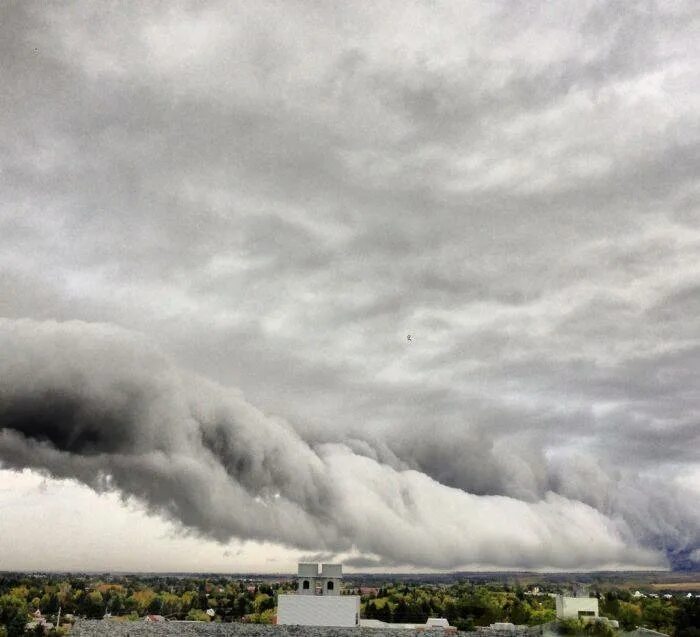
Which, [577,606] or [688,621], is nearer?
[577,606]

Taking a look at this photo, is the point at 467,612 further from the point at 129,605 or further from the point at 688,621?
the point at 129,605

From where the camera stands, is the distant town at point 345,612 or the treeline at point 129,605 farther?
the treeline at point 129,605

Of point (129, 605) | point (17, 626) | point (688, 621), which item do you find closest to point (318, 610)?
point (688, 621)

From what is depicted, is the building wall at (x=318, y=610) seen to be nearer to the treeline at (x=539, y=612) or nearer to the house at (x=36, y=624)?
the treeline at (x=539, y=612)

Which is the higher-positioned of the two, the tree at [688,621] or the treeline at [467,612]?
the tree at [688,621]

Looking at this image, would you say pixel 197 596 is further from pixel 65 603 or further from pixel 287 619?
pixel 287 619

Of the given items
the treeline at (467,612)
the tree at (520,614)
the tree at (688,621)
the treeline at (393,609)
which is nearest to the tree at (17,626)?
the treeline at (393,609)

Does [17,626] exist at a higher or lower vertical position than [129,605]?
higher
